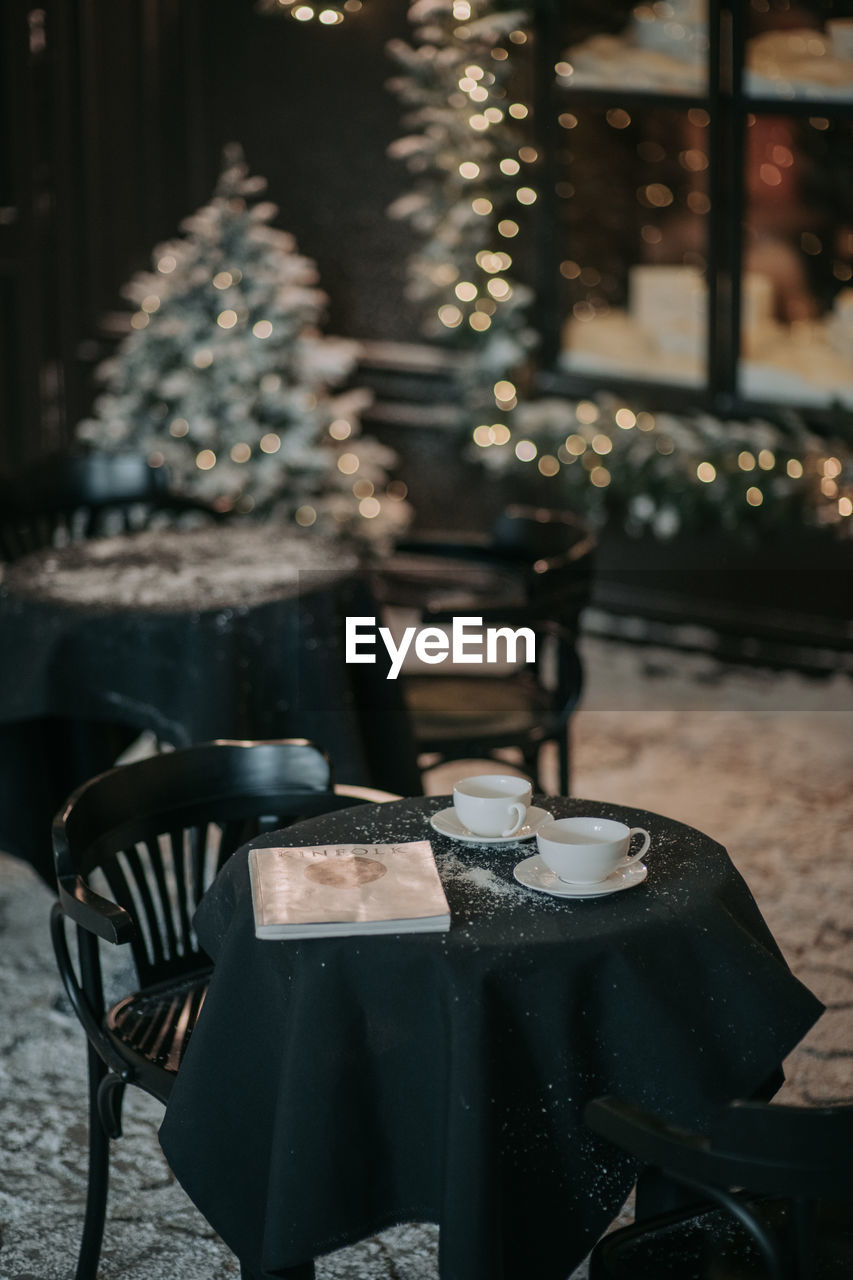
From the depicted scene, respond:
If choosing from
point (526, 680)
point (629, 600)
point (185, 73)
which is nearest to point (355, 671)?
point (526, 680)

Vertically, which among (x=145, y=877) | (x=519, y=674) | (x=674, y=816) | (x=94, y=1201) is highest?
(x=145, y=877)

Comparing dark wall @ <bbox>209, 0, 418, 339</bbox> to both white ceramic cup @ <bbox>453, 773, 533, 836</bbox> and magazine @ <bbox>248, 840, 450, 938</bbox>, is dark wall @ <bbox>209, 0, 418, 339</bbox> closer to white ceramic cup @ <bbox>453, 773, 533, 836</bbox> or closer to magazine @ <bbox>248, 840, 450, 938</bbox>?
white ceramic cup @ <bbox>453, 773, 533, 836</bbox>

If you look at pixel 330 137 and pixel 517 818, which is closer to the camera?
pixel 517 818

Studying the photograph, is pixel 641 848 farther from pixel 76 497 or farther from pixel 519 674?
pixel 76 497

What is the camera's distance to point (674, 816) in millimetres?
4109

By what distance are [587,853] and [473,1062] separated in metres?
0.31

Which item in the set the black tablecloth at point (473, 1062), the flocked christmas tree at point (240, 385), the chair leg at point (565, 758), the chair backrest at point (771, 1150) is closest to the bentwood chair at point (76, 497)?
the flocked christmas tree at point (240, 385)

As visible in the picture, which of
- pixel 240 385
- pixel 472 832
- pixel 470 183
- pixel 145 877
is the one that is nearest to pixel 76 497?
pixel 240 385

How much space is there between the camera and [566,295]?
574 centimetres

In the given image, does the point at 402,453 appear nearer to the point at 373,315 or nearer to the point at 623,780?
the point at 373,315

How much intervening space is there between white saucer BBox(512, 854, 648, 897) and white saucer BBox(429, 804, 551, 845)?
0.09 meters

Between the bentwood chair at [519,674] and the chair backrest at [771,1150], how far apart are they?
78.9 inches

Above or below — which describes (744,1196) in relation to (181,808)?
below

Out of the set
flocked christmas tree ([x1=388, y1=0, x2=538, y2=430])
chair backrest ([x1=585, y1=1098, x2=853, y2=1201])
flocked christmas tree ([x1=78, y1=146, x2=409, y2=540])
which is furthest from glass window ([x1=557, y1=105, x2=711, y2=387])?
chair backrest ([x1=585, y1=1098, x2=853, y2=1201])
